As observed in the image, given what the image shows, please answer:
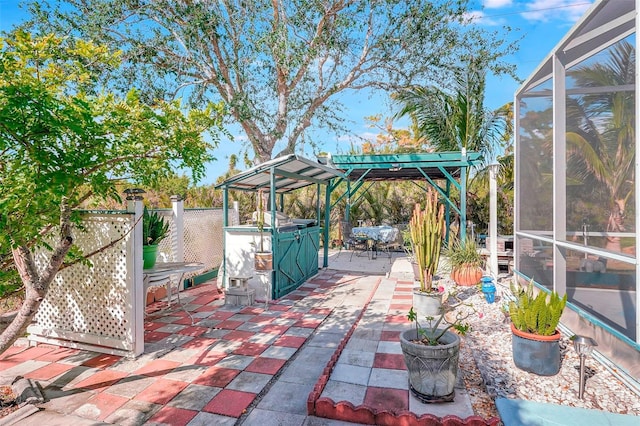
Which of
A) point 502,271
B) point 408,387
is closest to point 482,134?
point 502,271

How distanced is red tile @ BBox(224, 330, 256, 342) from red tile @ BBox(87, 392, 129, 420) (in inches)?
58.5

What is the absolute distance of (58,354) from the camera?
3877mm

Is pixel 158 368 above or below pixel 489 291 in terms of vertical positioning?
below

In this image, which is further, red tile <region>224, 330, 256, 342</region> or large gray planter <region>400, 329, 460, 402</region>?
red tile <region>224, 330, 256, 342</region>

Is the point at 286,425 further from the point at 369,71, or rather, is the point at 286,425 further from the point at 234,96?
the point at 369,71

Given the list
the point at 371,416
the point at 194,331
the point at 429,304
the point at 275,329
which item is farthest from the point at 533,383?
the point at 194,331

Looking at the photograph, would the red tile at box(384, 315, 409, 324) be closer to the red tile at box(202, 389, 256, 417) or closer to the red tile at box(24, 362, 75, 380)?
the red tile at box(202, 389, 256, 417)

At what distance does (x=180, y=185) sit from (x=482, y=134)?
39.4 ft

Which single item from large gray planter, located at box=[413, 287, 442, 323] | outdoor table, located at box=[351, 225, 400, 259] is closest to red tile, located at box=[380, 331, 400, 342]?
large gray planter, located at box=[413, 287, 442, 323]

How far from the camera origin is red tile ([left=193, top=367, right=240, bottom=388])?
10.4 ft

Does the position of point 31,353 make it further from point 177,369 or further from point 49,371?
point 177,369

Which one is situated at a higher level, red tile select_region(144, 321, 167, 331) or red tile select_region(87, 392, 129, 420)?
red tile select_region(144, 321, 167, 331)

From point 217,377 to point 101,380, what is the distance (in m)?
1.06

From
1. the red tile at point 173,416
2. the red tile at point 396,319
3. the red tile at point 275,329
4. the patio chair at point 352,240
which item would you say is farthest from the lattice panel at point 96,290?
the patio chair at point 352,240
